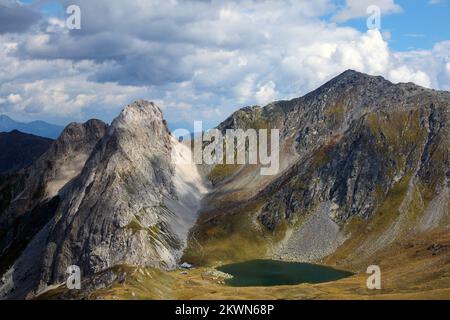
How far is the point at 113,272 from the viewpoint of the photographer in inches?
6156

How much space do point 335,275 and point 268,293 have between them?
44.8m

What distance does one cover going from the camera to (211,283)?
181125 millimetres
